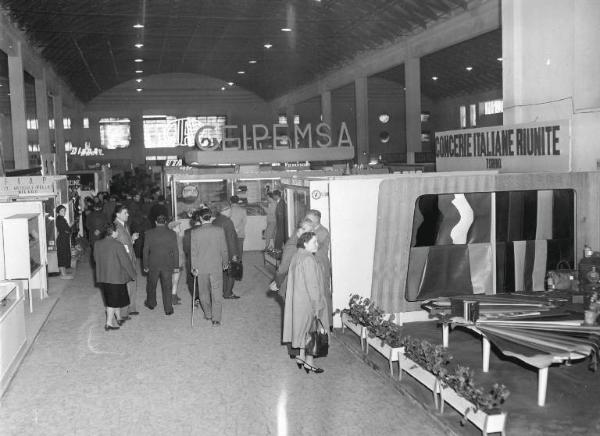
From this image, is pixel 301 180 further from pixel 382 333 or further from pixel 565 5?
pixel 565 5

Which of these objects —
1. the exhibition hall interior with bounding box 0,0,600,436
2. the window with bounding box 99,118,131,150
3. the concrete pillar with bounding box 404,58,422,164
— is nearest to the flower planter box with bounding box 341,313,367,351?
the exhibition hall interior with bounding box 0,0,600,436

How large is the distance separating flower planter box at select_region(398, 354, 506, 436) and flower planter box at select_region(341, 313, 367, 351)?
1.08 meters

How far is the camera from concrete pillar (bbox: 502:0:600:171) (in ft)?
31.2

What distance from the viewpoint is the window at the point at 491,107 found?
1344 inches

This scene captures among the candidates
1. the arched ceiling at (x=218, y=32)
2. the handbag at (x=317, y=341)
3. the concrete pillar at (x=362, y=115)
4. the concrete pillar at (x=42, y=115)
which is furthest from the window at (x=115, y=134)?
the handbag at (x=317, y=341)

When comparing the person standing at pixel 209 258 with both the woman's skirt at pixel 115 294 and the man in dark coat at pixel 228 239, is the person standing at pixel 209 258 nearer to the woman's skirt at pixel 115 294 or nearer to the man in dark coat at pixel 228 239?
the woman's skirt at pixel 115 294

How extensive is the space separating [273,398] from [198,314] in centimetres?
407

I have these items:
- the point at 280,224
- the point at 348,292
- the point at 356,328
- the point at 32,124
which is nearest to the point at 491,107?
the point at 32,124

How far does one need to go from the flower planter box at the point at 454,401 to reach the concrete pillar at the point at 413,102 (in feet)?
63.2

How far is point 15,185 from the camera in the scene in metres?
13.6

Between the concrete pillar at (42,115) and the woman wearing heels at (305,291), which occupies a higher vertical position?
the concrete pillar at (42,115)

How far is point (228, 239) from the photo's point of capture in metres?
11.3

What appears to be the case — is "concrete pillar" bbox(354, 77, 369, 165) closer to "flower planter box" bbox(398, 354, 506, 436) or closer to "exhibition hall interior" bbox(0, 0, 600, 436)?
"exhibition hall interior" bbox(0, 0, 600, 436)

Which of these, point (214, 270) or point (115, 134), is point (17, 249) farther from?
point (115, 134)
